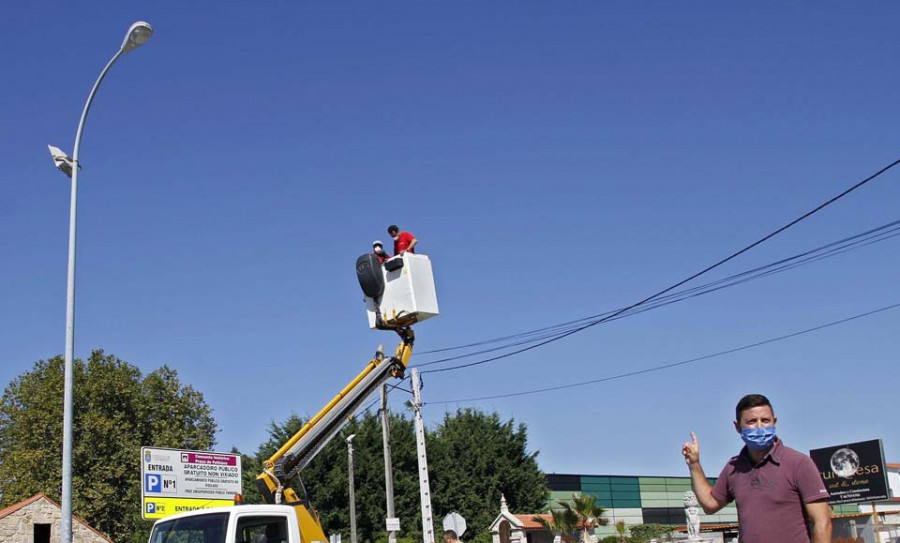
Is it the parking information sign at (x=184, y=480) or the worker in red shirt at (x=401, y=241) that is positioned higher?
the worker in red shirt at (x=401, y=241)

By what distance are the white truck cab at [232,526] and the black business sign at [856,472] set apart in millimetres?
42385

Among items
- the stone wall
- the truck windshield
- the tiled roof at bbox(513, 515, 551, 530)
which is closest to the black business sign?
the tiled roof at bbox(513, 515, 551, 530)

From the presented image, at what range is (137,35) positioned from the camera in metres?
15.7

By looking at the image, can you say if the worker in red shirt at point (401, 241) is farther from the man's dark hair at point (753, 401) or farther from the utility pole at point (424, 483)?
the utility pole at point (424, 483)

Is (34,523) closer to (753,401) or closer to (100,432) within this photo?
(100,432)

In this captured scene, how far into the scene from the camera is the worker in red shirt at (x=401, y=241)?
13.6 m

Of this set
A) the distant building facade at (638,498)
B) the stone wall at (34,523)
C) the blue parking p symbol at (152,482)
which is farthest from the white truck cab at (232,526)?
the distant building facade at (638,498)

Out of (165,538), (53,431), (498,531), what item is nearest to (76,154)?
(165,538)

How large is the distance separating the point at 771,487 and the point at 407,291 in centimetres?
880

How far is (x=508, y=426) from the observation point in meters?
59.8

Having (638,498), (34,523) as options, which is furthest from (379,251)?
(638,498)

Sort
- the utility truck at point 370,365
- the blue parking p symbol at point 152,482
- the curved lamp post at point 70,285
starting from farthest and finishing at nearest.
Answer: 1. the blue parking p symbol at point 152,482
2. the curved lamp post at point 70,285
3. the utility truck at point 370,365

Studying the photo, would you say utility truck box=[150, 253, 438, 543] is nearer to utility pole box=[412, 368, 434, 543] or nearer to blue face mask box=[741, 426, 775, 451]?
blue face mask box=[741, 426, 775, 451]

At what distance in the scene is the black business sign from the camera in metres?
48.5
